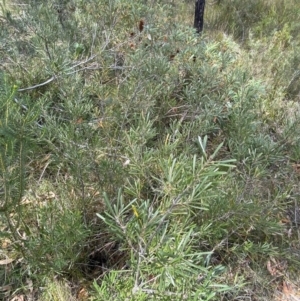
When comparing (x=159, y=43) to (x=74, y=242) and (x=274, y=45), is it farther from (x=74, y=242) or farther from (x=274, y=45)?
(x=74, y=242)

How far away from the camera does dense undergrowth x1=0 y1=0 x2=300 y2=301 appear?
3.56ft

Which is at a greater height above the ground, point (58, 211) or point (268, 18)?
point (268, 18)

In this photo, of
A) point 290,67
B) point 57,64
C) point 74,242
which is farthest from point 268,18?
point 74,242

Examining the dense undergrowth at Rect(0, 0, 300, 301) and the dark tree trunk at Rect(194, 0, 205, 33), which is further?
the dark tree trunk at Rect(194, 0, 205, 33)

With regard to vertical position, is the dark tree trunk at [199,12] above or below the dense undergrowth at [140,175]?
above

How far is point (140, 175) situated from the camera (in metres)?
1.62

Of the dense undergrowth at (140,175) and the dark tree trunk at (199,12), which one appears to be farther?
the dark tree trunk at (199,12)

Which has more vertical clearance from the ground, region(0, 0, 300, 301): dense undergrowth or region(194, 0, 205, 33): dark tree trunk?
region(194, 0, 205, 33): dark tree trunk

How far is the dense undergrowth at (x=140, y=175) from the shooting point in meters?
1.08

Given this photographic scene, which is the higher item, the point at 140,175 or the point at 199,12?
the point at 199,12

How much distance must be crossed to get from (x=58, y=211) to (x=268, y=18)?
10.9ft

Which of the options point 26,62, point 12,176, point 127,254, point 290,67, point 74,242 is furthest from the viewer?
point 290,67

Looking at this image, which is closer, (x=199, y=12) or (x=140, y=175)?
(x=140, y=175)

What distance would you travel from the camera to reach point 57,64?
1.76 metres
